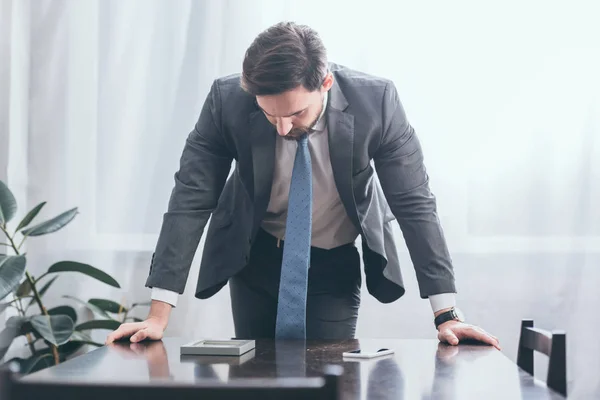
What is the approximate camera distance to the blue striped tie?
177 cm

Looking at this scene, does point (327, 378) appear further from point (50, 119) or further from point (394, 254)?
point (50, 119)

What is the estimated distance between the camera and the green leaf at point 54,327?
2.38 meters

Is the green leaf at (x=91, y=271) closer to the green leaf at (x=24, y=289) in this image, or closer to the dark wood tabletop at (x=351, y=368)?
the green leaf at (x=24, y=289)

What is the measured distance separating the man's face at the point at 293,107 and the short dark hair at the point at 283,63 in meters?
0.02

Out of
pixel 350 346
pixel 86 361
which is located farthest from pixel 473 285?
pixel 86 361

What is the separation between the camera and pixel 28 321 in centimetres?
246

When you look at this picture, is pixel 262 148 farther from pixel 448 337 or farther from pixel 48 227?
pixel 48 227

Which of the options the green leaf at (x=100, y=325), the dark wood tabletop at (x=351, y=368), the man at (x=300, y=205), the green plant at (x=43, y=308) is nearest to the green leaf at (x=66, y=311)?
the green plant at (x=43, y=308)

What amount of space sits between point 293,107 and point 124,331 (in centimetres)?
61

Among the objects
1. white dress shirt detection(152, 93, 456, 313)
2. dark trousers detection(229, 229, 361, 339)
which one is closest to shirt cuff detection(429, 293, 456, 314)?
white dress shirt detection(152, 93, 456, 313)

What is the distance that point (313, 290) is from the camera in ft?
6.45

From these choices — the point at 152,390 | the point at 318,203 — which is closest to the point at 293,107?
the point at 318,203

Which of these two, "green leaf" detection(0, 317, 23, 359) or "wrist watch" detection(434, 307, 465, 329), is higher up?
"wrist watch" detection(434, 307, 465, 329)

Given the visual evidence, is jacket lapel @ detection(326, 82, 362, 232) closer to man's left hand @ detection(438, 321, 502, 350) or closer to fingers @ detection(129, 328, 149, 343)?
man's left hand @ detection(438, 321, 502, 350)
